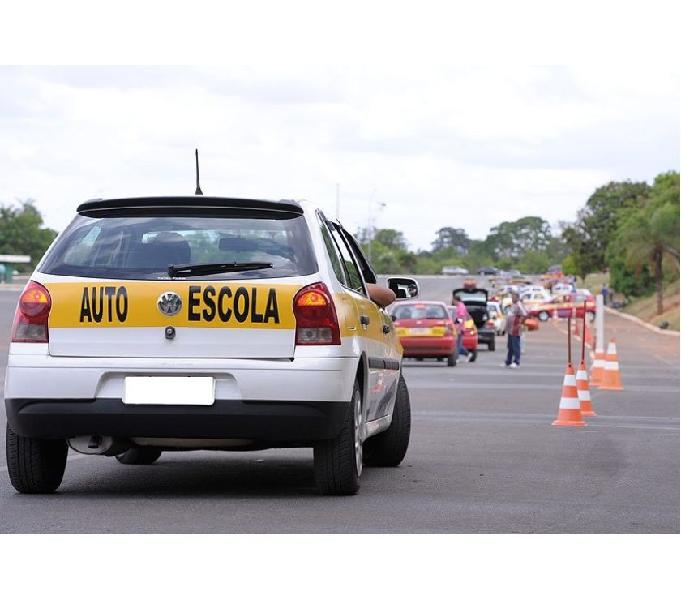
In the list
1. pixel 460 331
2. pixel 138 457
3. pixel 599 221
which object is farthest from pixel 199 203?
pixel 599 221

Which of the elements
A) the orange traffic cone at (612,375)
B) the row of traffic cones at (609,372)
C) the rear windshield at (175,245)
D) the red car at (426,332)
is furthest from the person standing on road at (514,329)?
the rear windshield at (175,245)

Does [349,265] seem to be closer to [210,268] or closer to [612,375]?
[210,268]

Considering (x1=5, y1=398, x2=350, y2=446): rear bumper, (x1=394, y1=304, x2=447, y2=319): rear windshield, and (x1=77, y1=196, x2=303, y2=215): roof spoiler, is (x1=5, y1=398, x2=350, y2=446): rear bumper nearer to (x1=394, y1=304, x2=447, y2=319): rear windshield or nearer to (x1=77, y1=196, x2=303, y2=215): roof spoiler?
(x1=77, y1=196, x2=303, y2=215): roof spoiler

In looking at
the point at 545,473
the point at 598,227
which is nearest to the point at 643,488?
the point at 545,473

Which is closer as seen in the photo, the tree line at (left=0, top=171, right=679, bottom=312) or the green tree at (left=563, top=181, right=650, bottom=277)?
the tree line at (left=0, top=171, right=679, bottom=312)

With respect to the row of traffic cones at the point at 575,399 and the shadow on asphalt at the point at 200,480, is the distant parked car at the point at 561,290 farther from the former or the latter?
the shadow on asphalt at the point at 200,480

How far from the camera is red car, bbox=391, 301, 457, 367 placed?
3597cm

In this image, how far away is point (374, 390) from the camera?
422 inches

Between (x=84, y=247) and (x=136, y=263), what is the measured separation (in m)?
0.35

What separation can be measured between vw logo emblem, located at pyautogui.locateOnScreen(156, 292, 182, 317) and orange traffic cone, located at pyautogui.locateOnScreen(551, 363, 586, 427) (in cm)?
961

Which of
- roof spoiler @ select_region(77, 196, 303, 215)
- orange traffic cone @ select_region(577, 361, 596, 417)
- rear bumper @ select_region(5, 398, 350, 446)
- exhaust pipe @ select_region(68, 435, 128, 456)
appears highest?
roof spoiler @ select_region(77, 196, 303, 215)

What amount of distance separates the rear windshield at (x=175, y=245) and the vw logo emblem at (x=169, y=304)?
0.15 metres

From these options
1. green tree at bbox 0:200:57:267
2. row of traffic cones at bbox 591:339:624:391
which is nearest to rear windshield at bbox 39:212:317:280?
row of traffic cones at bbox 591:339:624:391

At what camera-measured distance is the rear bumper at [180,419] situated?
29.9 feet
